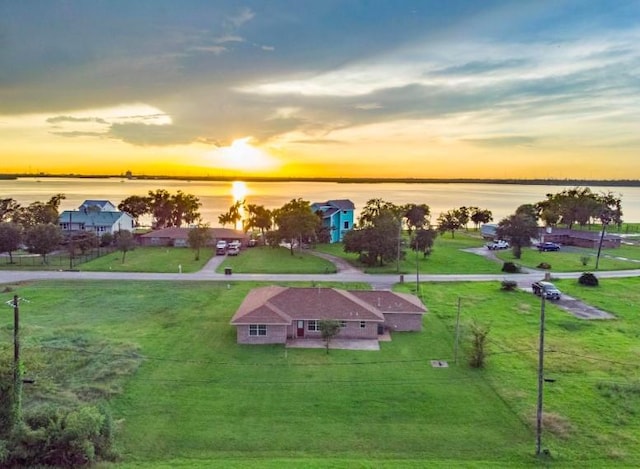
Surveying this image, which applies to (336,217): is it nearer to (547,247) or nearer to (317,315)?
(547,247)

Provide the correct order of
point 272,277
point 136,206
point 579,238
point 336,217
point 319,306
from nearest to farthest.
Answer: point 319,306, point 272,277, point 579,238, point 336,217, point 136,206

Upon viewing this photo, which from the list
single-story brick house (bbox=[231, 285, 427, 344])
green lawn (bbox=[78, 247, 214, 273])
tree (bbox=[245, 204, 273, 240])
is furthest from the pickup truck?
single-story brick house (bbox=[231, 285, 427, 344])

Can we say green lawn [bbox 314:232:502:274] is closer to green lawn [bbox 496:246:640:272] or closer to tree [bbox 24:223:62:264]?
green lawn [bbox 496:246:640:272]

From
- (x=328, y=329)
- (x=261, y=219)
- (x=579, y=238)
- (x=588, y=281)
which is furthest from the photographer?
(x=261, y=219)

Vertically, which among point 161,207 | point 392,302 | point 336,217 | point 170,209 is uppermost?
point 161,207

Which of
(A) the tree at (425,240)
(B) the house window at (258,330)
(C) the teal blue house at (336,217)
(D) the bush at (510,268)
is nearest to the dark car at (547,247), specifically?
(D) the bush at (510,268)

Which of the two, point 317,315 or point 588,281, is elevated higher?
point 317,315

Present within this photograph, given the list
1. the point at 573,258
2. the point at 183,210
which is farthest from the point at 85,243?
the point at 573,258
